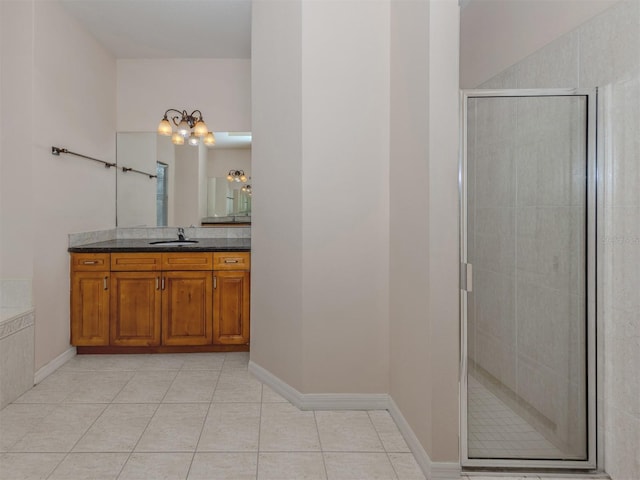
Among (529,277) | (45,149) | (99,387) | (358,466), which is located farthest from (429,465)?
(45,149)

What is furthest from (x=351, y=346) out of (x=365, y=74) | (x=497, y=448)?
(x=365, y=74)

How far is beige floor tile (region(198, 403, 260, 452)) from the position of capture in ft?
7.06

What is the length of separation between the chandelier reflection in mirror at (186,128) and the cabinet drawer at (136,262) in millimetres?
1199

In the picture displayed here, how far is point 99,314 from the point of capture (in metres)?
3.49

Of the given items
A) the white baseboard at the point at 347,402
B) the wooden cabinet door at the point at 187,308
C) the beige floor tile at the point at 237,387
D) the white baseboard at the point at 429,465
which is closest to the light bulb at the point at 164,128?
A: the wooden cabinet door at the point at 187,308

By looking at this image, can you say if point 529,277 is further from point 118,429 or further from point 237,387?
point 118,429

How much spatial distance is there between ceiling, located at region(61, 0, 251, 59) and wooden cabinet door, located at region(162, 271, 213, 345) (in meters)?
2.08

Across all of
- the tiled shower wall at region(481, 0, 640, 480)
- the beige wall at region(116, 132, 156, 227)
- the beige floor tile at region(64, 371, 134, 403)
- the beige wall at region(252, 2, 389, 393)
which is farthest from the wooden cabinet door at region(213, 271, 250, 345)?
the tiled shower wall at region(481, 0, 640, 480)

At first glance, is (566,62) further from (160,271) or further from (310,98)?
(160,271)

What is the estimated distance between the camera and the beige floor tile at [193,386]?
2.72 metres

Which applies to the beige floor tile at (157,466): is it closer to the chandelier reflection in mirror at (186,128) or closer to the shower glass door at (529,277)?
the shower glass door at (529,277)

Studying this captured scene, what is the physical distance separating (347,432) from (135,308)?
2.14 metres

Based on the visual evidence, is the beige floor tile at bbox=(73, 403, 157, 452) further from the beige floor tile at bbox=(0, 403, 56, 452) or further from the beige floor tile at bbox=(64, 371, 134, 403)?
the beige floor tile at bbox=(0, 403, 56, 452)

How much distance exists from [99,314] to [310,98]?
247 cm
